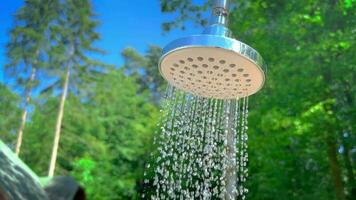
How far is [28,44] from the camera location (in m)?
14.7

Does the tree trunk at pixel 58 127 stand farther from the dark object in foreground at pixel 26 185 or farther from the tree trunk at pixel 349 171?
the tree trunk at pixel 349 171

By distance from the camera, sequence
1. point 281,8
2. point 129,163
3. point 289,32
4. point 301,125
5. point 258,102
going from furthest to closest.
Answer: point 129,163 → point 281,8 → point 258,102 → point 289,32 → point 301,125

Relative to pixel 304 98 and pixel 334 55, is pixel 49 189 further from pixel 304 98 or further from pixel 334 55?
pixel 334 55

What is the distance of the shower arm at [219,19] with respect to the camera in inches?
86.6

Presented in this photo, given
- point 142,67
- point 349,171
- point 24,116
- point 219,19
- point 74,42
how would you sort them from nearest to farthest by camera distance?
1. point 219,19
2. point 349,171
3. point 24,116
4. point 74,42
5. point 142,67

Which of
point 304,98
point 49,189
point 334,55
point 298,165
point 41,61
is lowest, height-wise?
point 49,189

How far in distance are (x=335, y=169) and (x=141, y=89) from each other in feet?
52.1

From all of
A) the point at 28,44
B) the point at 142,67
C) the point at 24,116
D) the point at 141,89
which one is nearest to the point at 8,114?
the point at 24,116

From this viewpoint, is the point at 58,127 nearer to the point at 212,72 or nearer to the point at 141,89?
the point at 141,89

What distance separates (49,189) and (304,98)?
4.98m

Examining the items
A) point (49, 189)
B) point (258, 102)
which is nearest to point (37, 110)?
point (49, 189)

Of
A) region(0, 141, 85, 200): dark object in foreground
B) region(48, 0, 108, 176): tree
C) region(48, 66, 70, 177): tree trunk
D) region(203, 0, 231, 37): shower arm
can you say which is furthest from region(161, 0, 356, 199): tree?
region(48, 0, 108, 176): tree

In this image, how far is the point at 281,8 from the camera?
8.28m

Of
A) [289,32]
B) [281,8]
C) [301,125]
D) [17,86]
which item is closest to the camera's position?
[301,125]
